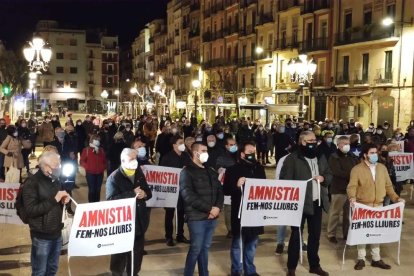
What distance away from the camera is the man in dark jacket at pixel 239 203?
7.08 meters

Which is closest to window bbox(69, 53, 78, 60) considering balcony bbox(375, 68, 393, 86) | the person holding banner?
balcony bbox(375, 68, 393, 86)

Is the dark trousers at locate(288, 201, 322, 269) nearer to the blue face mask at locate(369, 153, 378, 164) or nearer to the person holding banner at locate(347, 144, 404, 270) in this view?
the person holding banner at locate(347, 144, 404, 270)

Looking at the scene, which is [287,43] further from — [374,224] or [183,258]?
[183,258]

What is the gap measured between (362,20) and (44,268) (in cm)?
3385

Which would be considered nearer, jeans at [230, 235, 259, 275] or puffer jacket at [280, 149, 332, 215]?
jeans at [230, 235, 259, 275]

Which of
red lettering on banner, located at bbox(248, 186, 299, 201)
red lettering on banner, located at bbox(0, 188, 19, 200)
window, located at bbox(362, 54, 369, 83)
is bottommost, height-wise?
red lettering on banner, located at bbox(0, 188, 19, 200)

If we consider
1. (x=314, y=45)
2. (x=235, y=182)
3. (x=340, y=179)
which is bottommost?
(x=340, y=179)

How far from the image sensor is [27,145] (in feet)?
49.2

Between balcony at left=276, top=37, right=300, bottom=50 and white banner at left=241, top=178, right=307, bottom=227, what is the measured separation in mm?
36763

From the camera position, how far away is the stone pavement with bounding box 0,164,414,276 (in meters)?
7.68

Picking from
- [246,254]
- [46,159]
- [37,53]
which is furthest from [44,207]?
[37,53]

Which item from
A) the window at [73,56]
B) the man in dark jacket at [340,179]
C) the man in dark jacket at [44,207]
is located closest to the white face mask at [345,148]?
the man in dark jacket at [340,179]

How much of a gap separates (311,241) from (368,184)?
120 cm

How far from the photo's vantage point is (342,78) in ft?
125
